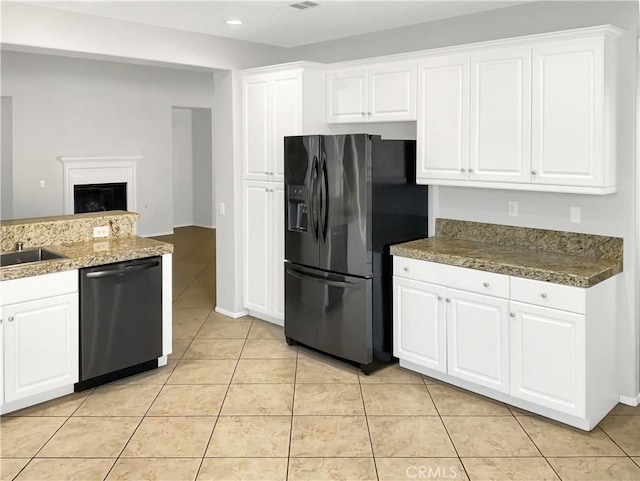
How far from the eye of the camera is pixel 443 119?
388 centimetres

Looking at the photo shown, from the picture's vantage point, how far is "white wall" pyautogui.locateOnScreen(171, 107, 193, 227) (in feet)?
37.2

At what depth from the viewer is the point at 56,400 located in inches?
141

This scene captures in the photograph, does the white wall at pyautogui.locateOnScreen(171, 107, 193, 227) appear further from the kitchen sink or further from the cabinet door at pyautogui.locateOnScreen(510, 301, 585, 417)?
the cabinet door at pyautogui.locateOnScreen(510, 301, 585, 417)

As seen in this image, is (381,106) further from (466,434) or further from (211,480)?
(211,480)

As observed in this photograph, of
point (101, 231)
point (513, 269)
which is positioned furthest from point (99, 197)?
point (513, 269)

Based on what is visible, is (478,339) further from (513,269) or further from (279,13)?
(279,13)

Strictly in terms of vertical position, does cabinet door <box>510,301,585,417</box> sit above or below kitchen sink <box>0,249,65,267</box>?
below

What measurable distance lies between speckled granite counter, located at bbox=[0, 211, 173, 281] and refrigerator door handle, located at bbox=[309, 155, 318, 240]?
3.38ft

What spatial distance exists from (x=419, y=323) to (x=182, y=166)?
28.4 feet

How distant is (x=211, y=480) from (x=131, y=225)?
2.32m

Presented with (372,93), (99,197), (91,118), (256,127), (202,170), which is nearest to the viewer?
(372,93)

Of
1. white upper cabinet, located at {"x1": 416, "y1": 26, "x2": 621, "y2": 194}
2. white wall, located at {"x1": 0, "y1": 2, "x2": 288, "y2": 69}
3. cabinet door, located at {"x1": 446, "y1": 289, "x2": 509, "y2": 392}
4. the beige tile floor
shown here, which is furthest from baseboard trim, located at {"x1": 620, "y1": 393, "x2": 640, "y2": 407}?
white wall, located at {"x1": 0, "y1": 2, "x2": 288, "y2": 69}

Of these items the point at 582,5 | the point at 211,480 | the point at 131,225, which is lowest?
the point at 211,480

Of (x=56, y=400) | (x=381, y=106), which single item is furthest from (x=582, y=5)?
(x=56, y=400)
